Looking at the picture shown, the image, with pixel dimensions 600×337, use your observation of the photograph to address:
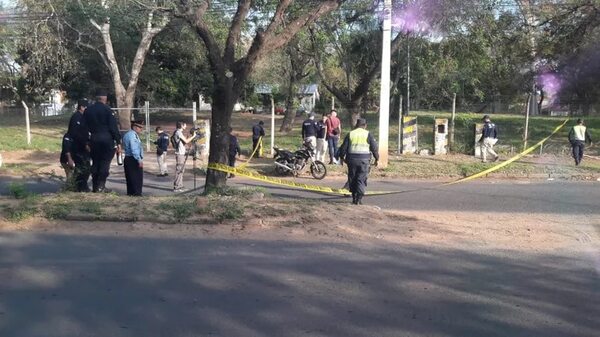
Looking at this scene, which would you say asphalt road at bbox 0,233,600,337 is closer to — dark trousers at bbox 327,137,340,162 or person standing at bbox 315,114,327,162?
person standing at bbox 315,114,327,162

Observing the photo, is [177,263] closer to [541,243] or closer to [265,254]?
[265,254]

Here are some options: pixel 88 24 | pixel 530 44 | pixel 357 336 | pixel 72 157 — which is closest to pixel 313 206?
pixel 357 336

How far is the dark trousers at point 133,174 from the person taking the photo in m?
10.3

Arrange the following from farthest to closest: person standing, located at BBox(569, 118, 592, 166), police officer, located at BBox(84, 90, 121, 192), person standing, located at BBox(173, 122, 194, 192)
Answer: person standing, located at BBox(569, 118, 592, 166), person standing, located at BBox(173, 122, 194, 192), police officer, located at BBox(84, 90, 121, 192)

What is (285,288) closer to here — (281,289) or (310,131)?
(281,289)

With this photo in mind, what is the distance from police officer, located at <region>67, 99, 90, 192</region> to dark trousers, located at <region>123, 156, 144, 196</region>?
0.74 metres

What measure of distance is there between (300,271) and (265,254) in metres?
0.75

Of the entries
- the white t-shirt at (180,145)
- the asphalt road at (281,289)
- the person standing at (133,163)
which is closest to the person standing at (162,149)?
the white t-shirt at (180,145)

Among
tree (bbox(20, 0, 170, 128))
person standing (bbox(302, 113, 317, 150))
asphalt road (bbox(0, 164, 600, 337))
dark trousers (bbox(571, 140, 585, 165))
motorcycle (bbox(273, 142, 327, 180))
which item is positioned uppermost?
tree (bbox(20, 0, 170, 128))

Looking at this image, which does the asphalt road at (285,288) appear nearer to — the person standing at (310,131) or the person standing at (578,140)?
the person standing at (310,131)

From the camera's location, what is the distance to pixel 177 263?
640 centimetres

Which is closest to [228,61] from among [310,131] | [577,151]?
[310,131]

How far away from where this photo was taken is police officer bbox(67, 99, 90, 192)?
10336 mm

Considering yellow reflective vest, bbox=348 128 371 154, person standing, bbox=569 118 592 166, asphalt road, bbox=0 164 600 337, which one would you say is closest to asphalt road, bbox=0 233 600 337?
asphalt road, bbox=0 164 600 337
